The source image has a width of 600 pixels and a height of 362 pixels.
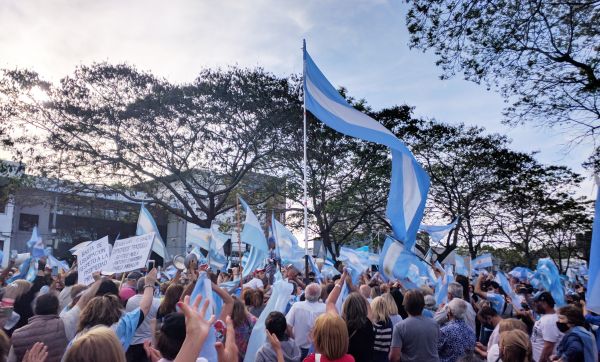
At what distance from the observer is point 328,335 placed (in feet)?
12.0

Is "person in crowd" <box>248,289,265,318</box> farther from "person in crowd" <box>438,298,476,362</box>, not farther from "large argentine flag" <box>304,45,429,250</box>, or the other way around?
"person in crowd" <box>438,298,476,362</box>

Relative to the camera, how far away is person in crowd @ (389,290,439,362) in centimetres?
505

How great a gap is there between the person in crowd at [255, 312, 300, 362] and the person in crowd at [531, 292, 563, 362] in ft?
9.70

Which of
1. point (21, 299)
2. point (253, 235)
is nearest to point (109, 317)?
point (21, 299)

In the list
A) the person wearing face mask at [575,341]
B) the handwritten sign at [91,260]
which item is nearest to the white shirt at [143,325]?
the handwritten sign at [91,260]

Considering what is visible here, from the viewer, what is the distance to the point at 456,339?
534cm

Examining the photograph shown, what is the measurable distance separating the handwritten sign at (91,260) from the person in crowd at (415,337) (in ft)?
14.6

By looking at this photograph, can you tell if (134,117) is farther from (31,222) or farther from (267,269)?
(31,222)

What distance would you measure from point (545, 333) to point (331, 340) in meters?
3.44

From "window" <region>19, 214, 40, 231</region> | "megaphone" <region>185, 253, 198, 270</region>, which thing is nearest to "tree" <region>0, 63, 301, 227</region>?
"megaphone" <region>185, 253, 198, 270</region>

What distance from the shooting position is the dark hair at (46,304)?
4.37 m

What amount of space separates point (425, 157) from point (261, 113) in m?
10.7

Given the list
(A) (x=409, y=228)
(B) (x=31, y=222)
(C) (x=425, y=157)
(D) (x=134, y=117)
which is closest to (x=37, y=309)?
(A) (x=409, y=228)

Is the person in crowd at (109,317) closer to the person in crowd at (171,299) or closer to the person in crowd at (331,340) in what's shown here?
the person in crowd at (171,299)
